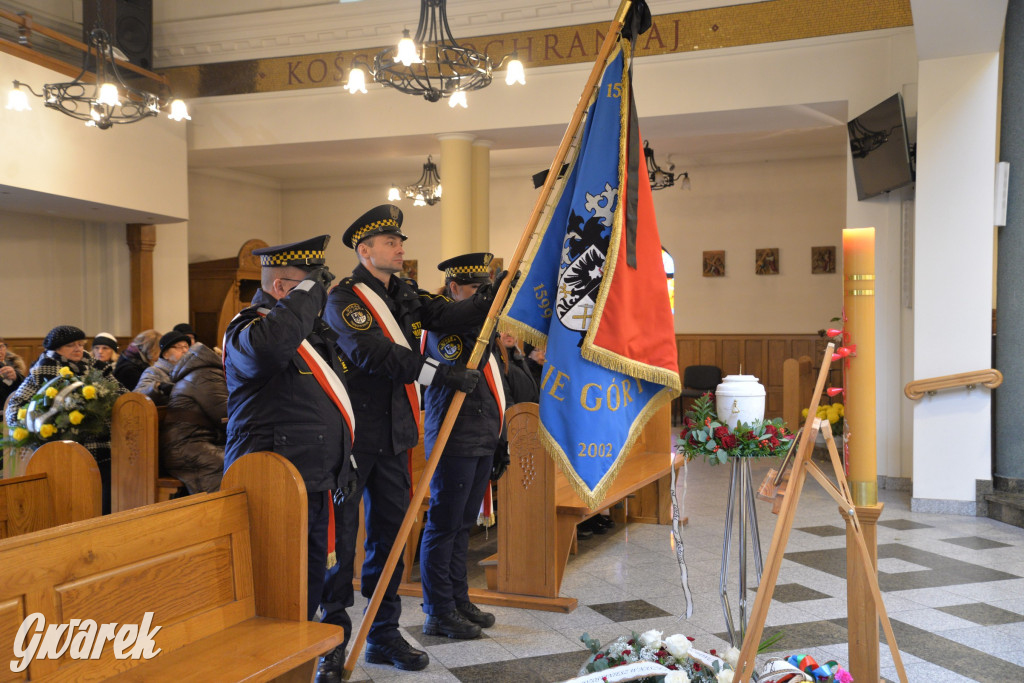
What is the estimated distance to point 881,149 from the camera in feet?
22.3

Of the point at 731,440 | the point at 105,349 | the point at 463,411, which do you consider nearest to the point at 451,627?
the point at 463,411

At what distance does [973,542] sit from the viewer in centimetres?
528

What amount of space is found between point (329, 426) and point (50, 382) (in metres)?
2.67

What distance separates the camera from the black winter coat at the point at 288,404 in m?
2.75

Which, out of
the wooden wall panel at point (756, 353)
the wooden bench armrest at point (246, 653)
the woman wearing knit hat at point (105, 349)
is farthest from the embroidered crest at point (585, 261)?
the wooden wall panel at point (756, 353)

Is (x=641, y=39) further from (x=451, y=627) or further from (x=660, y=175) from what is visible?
(x=451, y=627)

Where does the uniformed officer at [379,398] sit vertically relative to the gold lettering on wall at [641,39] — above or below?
below

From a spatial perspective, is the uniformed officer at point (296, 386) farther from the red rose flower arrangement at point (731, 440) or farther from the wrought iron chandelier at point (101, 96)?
the wrought iron chandelier at point (101, 96)

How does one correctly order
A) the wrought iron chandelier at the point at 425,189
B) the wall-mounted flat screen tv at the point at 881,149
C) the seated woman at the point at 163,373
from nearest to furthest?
1. the seated woman at the point at 163,373
2. the wall-mounted flat screen tv at the point at 881,149
3. the wrought iron chandelier at the point at 425,189

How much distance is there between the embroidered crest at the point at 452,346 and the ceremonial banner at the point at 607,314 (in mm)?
830

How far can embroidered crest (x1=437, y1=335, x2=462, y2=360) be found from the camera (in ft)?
12.1

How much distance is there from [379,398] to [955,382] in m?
4.51

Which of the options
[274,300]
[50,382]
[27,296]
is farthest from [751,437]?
[27,296]

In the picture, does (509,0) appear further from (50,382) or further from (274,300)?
(274,300)
